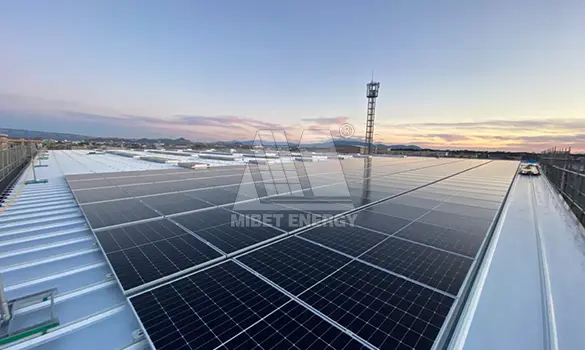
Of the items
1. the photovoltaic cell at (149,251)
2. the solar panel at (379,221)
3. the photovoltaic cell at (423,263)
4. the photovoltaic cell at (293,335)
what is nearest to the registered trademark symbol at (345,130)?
the solar panel at (379,221)

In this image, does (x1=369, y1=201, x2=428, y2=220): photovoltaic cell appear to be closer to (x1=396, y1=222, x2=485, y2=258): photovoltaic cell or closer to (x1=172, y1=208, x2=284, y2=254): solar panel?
(x1=396, y1=222, x2=485, y2=258): photovoltaic cell

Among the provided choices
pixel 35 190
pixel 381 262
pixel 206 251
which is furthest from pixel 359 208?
pixel 35 190

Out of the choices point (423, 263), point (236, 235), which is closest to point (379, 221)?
point (423, 263)

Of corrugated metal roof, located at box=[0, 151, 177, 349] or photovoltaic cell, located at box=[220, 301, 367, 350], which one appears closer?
photovoltaic cell, located at box=[220, 301, 367, 350]

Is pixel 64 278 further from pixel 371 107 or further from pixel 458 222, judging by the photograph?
pixel 371 107

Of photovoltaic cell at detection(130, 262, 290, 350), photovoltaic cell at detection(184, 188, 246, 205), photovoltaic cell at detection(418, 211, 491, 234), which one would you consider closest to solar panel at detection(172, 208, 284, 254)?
photovoltaic cell at detection(130, 262, 290, 350)

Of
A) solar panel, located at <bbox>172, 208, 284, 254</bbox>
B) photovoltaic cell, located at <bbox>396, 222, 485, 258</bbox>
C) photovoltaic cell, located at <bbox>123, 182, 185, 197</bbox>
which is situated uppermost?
photovoltaic cell, located at <bbox>396, 222, 485, 258</bbox>
